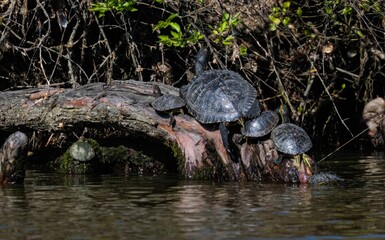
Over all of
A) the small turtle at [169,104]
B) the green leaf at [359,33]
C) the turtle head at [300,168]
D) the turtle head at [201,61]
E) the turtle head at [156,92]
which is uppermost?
the green leaf at [359,33]

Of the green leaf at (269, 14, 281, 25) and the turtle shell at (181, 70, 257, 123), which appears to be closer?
the turtle shell at (181, 70, 257, 123)

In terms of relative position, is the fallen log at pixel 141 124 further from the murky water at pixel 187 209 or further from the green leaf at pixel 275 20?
the green leaf at pixel 275 20

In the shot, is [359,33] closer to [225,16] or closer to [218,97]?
[225,16]

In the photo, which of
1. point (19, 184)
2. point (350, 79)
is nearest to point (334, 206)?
point (19, 184)

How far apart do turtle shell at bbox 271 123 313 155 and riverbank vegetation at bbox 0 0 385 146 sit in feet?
5.09

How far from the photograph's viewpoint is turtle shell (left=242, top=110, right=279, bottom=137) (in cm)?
892

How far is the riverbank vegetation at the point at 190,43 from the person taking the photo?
10875mm

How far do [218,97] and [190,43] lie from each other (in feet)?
5.88

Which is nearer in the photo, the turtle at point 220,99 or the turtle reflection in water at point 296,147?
the turtle reflection in water at point 296,147

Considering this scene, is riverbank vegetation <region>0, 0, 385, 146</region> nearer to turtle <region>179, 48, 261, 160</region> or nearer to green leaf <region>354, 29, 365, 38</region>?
green leaf <region>354, 29, 365, 38</region>

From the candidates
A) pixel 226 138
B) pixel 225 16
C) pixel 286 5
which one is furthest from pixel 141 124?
pixel 286 5

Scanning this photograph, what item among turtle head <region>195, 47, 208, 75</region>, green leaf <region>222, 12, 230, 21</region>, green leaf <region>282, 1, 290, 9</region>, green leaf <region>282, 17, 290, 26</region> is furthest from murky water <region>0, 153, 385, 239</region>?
green leaf <region>282, 1, 290, 9</region>

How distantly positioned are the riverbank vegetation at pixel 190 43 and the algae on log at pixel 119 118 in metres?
0.65

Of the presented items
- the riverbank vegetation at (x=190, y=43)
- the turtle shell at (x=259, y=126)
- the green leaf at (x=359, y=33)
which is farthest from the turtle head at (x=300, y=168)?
the green leaf at (x=359, y=33)
